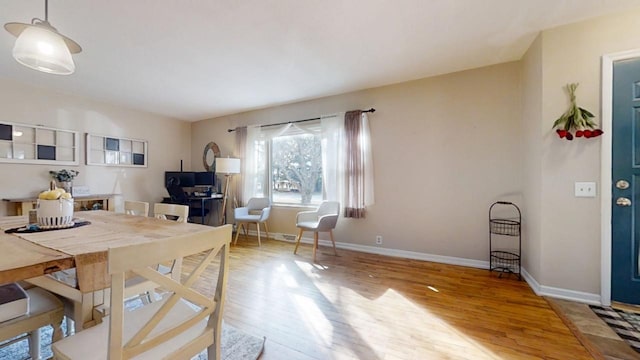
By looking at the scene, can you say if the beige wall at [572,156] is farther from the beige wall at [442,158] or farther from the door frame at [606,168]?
the beige wall at [442,158]

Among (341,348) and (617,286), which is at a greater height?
(617,286)

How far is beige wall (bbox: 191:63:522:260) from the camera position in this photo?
3.07 meters

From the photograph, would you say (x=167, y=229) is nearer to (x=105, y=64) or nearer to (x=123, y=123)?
(x=105, y=64)

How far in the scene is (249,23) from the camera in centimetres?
224

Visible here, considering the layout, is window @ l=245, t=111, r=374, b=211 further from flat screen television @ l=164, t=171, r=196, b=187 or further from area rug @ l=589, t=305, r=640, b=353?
area rug @ l=589, t=305, r=640, b=353

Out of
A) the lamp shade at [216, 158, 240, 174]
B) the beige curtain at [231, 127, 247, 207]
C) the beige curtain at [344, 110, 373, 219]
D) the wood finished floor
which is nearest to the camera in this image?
the wood finished floor

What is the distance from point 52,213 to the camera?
151 cm

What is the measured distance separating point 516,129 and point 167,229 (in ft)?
12.0

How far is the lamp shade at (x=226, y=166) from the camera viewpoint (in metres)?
4.63

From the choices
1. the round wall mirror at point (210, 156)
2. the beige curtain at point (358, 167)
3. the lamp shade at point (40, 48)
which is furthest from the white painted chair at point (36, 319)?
the round wall mirror at point (210, 156)

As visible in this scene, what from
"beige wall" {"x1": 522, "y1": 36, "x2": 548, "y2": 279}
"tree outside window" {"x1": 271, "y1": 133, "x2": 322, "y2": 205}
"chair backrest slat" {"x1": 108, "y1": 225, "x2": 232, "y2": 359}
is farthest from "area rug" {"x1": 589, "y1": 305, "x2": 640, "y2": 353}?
"tree outside window" {"x1": 271, "y1": 133, "x2": 322, "y2": 205}

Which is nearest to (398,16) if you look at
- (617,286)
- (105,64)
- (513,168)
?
(513,168)

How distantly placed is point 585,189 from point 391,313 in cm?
202

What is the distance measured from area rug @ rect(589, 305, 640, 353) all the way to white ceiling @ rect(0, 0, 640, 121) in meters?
2.47
